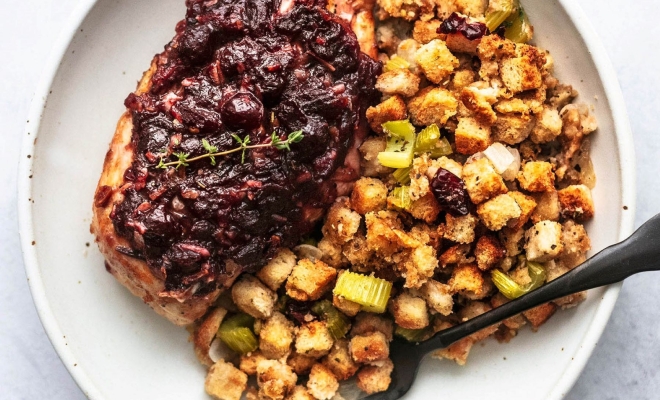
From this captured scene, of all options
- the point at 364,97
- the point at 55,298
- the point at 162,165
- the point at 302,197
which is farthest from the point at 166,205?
the point at 364,97

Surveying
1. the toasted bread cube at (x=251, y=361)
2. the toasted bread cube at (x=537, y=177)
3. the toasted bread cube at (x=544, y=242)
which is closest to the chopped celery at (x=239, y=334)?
the toasted bread cube at (x=251, y=361)

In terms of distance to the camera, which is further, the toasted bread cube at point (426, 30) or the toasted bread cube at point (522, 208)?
the toasted bread cube at point (426, 30)

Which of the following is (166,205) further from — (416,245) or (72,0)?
(72,0)

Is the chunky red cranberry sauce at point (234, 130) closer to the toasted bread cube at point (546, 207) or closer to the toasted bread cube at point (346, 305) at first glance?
the toasted bread cube at point (346, 305)

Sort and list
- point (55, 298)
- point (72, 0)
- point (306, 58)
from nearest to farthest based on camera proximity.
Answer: point (306, 58), point (55, 298), point (72, 0)

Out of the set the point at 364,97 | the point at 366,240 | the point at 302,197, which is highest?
the point at 364,97

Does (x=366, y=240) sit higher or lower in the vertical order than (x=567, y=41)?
lower

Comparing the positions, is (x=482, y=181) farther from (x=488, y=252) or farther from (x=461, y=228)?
(x=488, y=252)
